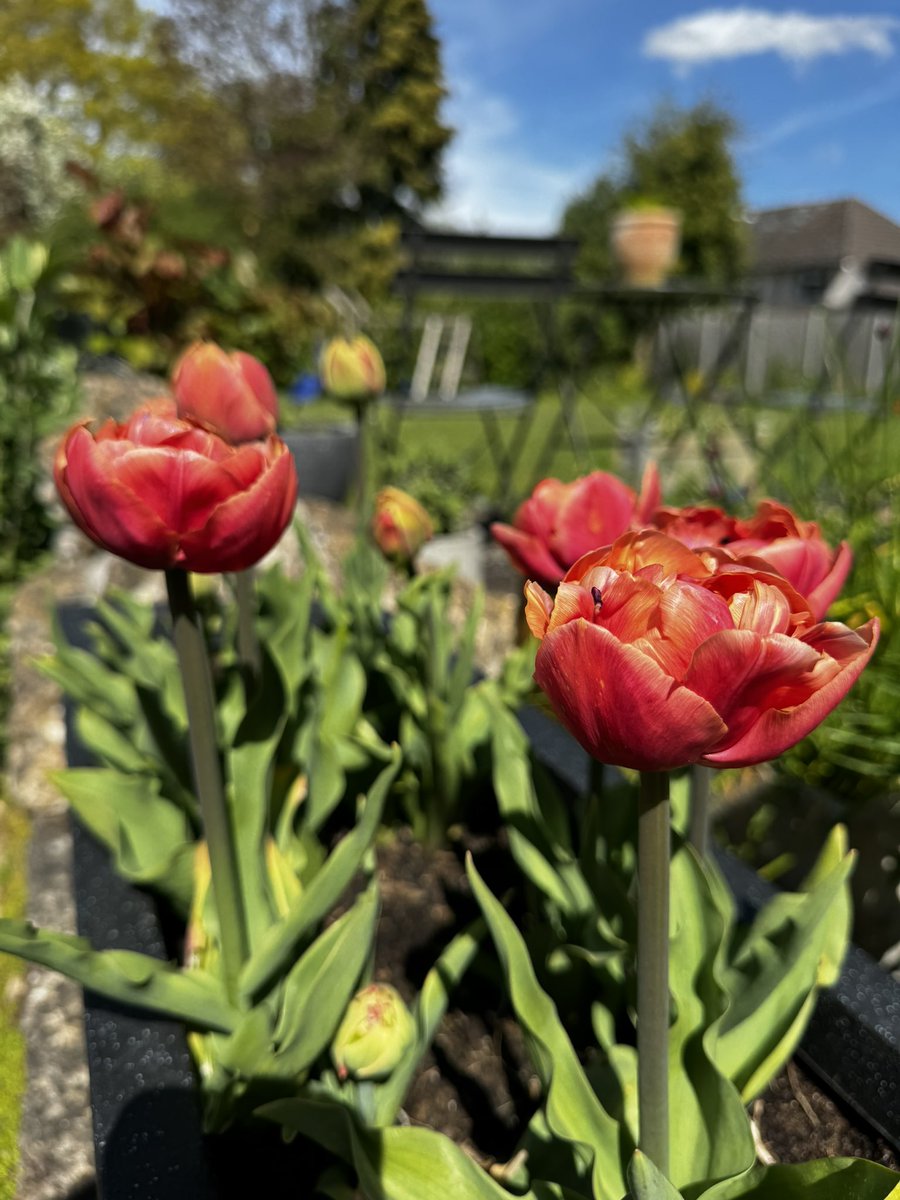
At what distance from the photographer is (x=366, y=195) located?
15.9 meters

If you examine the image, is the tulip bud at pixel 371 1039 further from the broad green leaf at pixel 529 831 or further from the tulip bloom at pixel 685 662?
the tulip bloom at pixel 685 662

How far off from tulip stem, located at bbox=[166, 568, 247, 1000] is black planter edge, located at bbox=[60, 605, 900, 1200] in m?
0.10

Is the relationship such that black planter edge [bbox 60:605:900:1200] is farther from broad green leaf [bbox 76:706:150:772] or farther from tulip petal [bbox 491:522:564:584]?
tulip petal [bbox 491:522:564:584]

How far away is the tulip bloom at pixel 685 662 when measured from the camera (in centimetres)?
49

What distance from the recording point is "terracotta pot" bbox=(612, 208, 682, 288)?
4125 millimetres

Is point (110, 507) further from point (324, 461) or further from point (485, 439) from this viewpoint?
point (485, 439)

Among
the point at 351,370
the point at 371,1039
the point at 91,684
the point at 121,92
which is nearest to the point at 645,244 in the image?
the point at 351,370

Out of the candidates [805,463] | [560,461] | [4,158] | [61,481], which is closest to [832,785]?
[805,463]

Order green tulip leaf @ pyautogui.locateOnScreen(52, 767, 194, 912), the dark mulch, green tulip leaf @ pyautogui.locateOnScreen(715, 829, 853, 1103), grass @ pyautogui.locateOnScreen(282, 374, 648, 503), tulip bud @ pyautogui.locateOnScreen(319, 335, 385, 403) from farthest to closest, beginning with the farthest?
1. grass @ pyautogui.locateOnScreen(282, 374, 648, 503)
2. tulip bud @ pyautogui.locateOnScreen(319, 335, 385, 403)
3. green tulip leaf @ pyautogui.locateOnScreen(52, 767, 194, 912)
4. the dark mulch
5. green tulip leaf @ pyautogui.locateOnScreen(715, 829, 853, 1103)

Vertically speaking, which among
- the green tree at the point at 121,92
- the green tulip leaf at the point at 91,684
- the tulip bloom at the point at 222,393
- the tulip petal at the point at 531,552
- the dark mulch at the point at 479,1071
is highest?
the green tree at the point at 121,92

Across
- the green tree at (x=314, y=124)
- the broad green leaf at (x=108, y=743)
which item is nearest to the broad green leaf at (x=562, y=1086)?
the broad green leaf at (x=108, y=743)

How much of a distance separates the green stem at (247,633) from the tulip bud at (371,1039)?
48cm

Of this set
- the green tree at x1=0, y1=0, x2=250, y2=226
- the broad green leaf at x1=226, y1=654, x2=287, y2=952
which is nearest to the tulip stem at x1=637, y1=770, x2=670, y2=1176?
the broad green leaf at x1=226, y1=654, x2=287, y2=952

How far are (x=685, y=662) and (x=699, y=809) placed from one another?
43 centimetres
